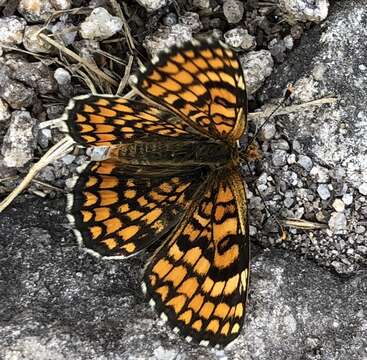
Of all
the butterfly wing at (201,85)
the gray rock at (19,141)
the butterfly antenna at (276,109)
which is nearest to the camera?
the butterfly wing at (201,85)

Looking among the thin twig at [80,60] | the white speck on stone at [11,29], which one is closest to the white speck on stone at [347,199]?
the thin twig at [80,60]

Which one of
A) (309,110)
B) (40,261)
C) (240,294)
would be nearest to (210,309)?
(240,294)

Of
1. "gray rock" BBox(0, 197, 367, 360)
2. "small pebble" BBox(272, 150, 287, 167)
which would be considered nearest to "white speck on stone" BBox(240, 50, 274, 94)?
"small pebble" BBox(272, 150, 287, 167)

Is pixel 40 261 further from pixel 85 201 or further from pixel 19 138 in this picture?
pixel 19 138

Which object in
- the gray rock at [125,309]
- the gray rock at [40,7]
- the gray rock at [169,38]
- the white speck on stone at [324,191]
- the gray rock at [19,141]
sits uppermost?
the gray rock at [169,38]

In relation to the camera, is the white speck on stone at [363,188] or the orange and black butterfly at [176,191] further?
the white speck on stone at [363,188]

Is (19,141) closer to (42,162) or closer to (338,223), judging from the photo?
(42,162)

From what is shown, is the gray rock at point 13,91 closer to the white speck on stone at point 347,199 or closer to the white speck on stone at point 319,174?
the white speck on stone at point 319,174
